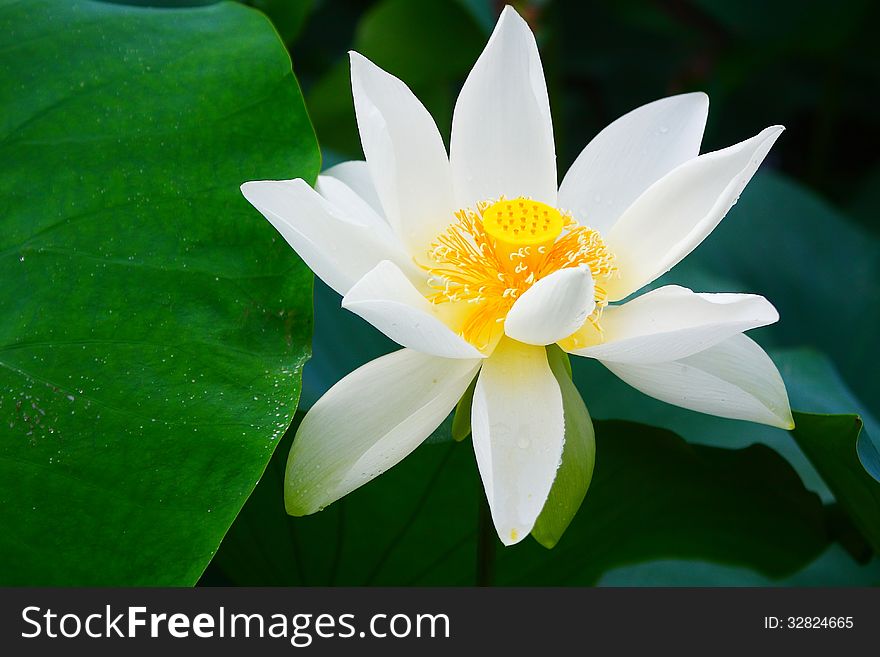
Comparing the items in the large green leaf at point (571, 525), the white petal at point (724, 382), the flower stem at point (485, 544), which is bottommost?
the large green leaf at point (571, 525)

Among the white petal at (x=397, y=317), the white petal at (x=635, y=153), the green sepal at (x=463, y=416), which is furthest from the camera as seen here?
the white petal at (x=635, y=153)

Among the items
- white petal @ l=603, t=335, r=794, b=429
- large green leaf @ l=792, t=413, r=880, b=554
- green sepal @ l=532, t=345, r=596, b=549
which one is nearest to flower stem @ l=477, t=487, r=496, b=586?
green sepal @ l=532, t=345, r=596, b=549

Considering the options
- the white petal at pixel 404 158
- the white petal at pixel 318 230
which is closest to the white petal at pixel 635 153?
the white petal at pixel 404 158

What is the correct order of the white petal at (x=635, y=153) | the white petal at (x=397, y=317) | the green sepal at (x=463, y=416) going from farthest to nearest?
the white petal at (x=635, y=153), the green sepal at (x=463, y=416), the white petal at (x=397, y=317)

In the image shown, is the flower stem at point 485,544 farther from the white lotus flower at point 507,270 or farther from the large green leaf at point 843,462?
the large green leaf at point 843,462

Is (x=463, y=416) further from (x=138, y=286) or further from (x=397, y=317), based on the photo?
(x=138, y=286)

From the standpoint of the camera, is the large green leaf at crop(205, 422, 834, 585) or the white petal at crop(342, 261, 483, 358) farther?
the large green leaf at crop(205, 422, 834, 585)

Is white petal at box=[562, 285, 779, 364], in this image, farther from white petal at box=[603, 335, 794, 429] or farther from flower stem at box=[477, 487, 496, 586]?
flower stem at box=[477, 487, 496, 586]

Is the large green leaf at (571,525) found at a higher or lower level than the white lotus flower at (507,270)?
lower
